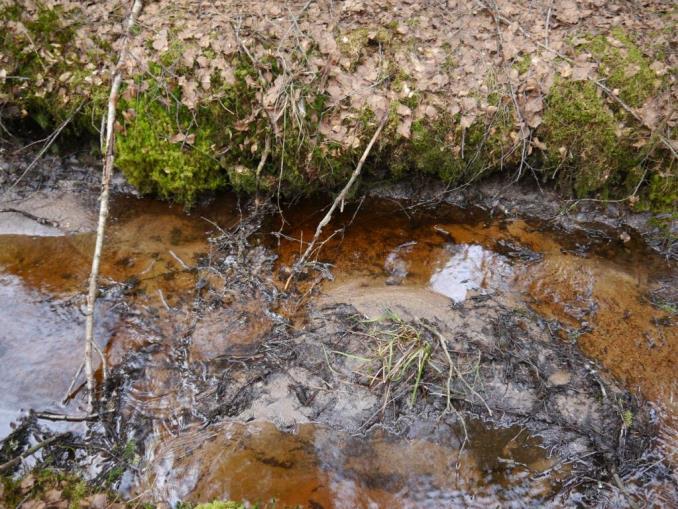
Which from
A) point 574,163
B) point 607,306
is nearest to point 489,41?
point 574,163

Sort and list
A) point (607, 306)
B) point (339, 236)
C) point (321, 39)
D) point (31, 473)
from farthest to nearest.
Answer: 1. point (339, 236)
2. point (321, 39)
3. point (607, 306)
4. point (31, 473)

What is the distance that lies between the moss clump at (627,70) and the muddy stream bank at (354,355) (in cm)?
145

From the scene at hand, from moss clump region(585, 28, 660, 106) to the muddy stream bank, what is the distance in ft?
4.76

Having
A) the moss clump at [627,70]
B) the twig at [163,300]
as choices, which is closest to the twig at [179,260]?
the twig at [163,300]

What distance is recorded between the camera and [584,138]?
14.9 feet

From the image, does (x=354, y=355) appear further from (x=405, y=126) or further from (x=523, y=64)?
(x=523, y=64)

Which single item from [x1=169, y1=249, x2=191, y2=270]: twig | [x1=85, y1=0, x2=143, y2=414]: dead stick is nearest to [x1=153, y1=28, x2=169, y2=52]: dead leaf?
[x1=85, y1=0, x2=143, y2=414]: dead stick

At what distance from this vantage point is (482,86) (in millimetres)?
4582

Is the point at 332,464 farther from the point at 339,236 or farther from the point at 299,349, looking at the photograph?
the point at 339,236

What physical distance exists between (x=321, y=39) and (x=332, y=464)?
395cm

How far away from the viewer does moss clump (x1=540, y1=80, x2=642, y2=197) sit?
175 inches

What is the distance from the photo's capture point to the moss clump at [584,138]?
4.46 m

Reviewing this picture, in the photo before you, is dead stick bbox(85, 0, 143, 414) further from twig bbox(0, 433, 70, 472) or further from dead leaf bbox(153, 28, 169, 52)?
dead leaf bbox(153, 28, 169, 52)

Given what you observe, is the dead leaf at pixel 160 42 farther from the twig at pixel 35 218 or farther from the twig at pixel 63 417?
the twig at pixel 63 417
